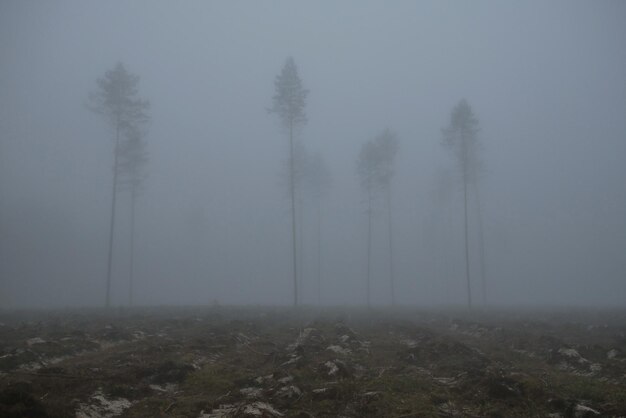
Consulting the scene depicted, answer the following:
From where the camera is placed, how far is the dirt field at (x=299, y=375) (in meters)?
8.25

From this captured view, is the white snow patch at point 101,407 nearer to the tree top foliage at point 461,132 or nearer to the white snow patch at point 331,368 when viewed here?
the white snow patch at point 331,368

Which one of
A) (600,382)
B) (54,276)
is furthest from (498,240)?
(54,276)

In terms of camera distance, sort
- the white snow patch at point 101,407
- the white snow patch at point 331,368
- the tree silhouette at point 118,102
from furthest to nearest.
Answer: the tree silhouette at point 118,102 → the white snow patch at point 331,368 → the white snow patch at point 101,407

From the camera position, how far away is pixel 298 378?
1048cm

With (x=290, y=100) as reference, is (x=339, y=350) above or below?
below

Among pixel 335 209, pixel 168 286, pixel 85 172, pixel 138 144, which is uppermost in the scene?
pixel 85 172

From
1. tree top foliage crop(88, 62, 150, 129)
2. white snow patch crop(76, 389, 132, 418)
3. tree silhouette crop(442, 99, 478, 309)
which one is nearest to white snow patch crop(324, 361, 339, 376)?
Answer: white snow patch crop(76, 389, 132, 418)

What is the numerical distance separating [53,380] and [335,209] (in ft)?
501

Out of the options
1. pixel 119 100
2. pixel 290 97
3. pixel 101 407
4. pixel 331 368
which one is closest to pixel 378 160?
pixel 290 97

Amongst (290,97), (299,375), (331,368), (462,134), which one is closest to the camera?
(299,375)

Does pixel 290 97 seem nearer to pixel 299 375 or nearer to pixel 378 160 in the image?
pixel 378 160

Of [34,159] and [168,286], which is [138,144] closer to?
[168,286]

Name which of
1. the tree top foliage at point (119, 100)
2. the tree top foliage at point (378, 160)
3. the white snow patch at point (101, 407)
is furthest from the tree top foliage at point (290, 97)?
the white snow patch at point (101, 407)

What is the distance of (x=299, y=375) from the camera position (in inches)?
423
